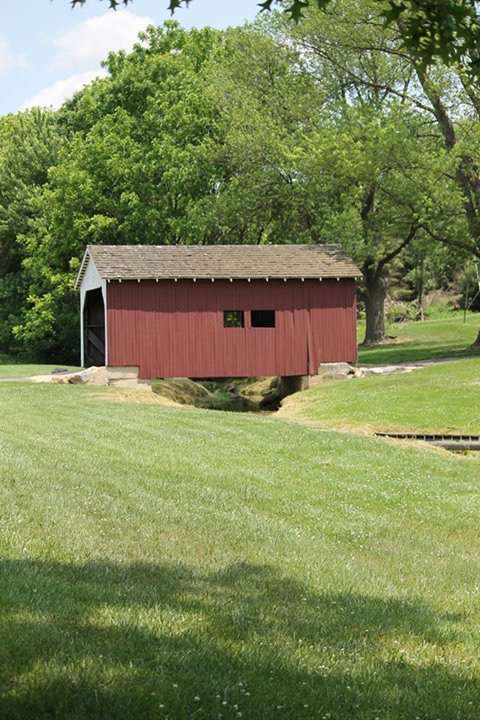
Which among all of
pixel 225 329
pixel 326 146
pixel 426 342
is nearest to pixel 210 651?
pixel 225 329

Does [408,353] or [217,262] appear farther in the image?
[408,353]

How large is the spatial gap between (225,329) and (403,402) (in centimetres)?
852

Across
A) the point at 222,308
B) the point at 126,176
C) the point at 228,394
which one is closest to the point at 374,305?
the point at 228,394

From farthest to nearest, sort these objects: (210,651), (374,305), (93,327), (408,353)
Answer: (374,305)
(408,353)
(93,327)
(210,651)

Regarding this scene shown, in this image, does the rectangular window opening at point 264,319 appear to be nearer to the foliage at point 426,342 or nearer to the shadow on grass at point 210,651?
the foliage at point 426,342

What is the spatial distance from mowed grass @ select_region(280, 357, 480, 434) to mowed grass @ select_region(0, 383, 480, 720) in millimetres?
10073

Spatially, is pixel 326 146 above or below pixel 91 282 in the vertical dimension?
above

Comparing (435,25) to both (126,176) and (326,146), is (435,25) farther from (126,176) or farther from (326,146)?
(126,176)

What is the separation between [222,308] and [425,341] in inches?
777

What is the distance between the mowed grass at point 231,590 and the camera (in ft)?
15.1

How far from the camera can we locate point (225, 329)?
33.8 metres

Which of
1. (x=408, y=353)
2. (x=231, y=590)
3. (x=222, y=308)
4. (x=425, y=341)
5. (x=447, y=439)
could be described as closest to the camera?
(x=231, y=590)

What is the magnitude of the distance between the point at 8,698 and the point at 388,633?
2576 millimetres

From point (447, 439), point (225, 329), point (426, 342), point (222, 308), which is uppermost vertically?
point (222, 308)
